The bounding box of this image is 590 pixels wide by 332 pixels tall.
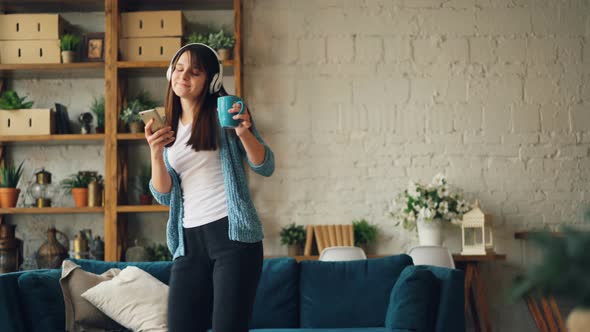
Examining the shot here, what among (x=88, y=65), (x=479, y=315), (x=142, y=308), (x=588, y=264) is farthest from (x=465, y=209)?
(x=588, y=264)

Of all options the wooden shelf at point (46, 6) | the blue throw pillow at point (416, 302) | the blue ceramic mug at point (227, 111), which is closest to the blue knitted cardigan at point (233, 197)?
the blue ceramic mug at point (227, 111)

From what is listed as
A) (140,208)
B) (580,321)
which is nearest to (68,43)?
(140,208)

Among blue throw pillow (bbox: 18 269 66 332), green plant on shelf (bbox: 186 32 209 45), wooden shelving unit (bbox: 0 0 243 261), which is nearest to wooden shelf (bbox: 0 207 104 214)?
wooden shelving unit (bbox: 0 0 243 261)

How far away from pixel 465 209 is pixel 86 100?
8.98ft

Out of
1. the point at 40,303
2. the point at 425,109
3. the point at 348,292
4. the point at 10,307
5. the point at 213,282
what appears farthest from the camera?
the point at 425,109

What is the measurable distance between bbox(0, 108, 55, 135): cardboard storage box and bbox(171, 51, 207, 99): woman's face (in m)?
2.80

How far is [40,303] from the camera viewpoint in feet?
10.5

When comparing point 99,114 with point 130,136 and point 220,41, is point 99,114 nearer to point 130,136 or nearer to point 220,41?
point 130,136

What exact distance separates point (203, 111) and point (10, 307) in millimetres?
1451

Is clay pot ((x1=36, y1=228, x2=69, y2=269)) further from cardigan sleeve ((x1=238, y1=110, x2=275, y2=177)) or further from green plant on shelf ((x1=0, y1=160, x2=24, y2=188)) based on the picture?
cardigan sleeve ((x1=238, y1=110, x2=275, y2=177))

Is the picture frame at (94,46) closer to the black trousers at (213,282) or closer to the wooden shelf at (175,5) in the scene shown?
the wooden shelf at (175,5)

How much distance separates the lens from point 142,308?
11.1ft

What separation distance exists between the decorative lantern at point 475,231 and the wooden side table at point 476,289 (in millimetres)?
73

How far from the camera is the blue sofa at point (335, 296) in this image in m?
3.22
